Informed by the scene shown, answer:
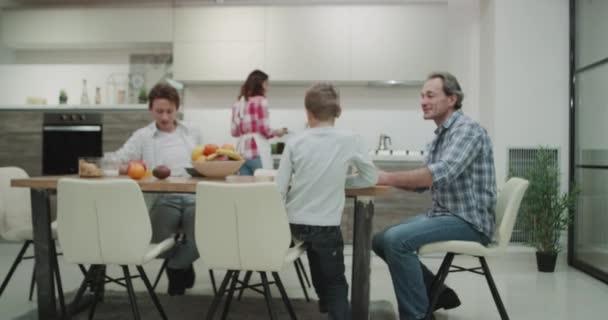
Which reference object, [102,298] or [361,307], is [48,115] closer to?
[102,298]

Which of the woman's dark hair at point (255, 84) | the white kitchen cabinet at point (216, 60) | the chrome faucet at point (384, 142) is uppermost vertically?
the white kitchen cabinet at point (216, 60)

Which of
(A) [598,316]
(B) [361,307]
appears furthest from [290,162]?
(A) [598,316]

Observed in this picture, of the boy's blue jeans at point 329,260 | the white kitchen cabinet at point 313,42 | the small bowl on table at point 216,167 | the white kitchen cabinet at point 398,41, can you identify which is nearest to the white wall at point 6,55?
the white kitchen cabinet at point 313,42

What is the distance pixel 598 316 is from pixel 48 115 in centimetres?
477

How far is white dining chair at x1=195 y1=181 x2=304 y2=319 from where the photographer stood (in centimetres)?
177

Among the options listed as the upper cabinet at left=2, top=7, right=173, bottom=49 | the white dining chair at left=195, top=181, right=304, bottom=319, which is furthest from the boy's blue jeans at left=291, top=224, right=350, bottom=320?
the upper cabinet at left=2, top=7, right=173, bottom=49

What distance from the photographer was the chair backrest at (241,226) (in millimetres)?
1770

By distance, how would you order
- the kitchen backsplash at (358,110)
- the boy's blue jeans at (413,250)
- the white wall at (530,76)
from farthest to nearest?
1. the kitchen backsplash at (358,110)
2. the white wall at (530,76)
3. the boy's blue jeans at (413,250)

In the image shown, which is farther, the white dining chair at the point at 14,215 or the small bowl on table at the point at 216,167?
the white dining chair at the point at 14,215

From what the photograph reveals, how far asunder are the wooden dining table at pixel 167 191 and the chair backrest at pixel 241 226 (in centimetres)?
18

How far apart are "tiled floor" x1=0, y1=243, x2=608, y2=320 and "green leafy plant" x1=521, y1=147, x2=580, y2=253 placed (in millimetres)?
258

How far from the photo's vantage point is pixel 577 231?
3.99m

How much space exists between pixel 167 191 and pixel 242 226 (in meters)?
0.39

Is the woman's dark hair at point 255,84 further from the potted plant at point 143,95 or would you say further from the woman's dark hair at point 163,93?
the potted plant at point 143,95
